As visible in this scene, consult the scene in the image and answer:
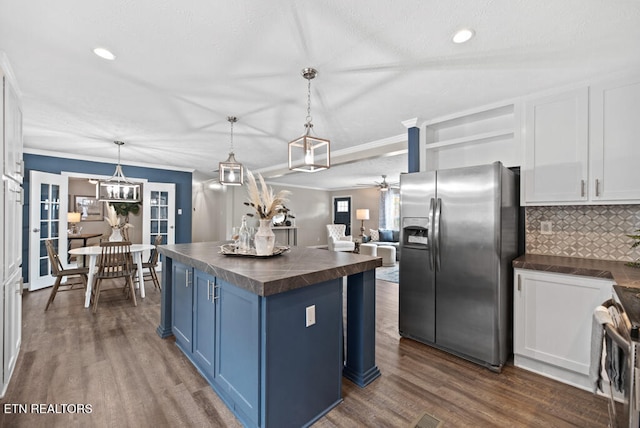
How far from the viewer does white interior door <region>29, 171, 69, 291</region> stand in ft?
15.6

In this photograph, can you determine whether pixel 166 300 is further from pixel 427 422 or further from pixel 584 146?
pixel 584 146

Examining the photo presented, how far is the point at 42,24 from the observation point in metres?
1.72

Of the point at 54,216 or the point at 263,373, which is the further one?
the point at 54,216

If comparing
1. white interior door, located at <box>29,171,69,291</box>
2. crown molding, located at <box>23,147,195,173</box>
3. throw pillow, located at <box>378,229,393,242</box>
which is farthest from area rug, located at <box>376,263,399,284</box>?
white interior door, located at <box>29,171,69,291</box>

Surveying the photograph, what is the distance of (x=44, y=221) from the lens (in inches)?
195

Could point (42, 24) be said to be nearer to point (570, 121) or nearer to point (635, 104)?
point (570, 121)

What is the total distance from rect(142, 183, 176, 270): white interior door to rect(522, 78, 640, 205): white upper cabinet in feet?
21.7

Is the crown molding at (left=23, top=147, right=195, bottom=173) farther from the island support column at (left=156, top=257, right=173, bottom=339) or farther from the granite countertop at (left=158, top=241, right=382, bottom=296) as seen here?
the granite countertop at (left=158, top=241, right=382, bottom=296)

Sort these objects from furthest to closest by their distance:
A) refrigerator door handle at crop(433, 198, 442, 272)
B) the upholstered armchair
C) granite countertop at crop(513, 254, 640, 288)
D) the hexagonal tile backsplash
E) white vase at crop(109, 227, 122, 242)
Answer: the upholstered armchair
white vase at crop(109, 227, 122, 242)
refrigerator door handle at crop(433, 198, 442, 272)
the hexagonal tile backsplash
granite countertop at crop(513, 254, 640, 288)

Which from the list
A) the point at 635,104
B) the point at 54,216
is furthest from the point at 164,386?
the point at 54,216

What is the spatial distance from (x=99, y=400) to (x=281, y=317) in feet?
4.89

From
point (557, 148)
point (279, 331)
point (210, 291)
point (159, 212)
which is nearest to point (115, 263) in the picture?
point (159, 212)

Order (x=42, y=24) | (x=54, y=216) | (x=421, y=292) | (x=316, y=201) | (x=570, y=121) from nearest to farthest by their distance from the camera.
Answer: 1. (x=42, y=24)
2. (x=570, y=121)
3. (x=421, y=292)
4. (x=54, y=216)
5. (x=316, y=201)

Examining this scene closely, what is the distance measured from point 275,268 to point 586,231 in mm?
2816
